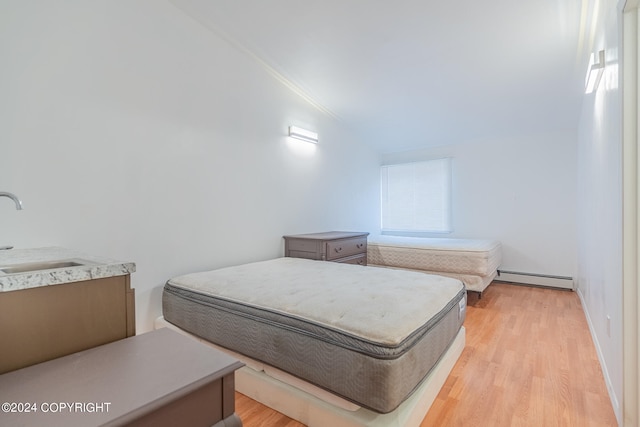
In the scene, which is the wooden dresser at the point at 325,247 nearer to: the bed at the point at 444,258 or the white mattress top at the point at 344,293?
the bed at the point at 444,258

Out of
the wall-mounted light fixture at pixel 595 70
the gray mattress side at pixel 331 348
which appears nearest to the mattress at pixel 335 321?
the gray mattress side at pixel 331 348

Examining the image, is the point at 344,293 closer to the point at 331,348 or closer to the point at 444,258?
the point at 331,348

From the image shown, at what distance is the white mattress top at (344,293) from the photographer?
135 cm

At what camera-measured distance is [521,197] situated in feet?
13.8

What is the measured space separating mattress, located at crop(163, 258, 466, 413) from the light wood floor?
0.97ft

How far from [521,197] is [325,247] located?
303 cm

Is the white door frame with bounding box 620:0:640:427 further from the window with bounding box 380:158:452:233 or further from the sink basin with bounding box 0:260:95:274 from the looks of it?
the window with bounding box 380:158:452:233

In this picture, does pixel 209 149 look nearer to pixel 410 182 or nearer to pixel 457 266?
pixel 457 266

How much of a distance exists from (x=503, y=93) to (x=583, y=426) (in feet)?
9.73

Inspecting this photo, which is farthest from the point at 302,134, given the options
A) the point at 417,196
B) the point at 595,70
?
the point at 595,70

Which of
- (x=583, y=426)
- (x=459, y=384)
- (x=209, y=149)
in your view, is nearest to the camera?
(x=583, y=426)

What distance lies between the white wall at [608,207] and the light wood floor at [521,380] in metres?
0.12

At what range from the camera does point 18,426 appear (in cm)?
59

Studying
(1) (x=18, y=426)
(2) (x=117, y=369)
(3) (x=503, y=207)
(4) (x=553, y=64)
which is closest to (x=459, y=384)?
(2) (x=117, y=369)
